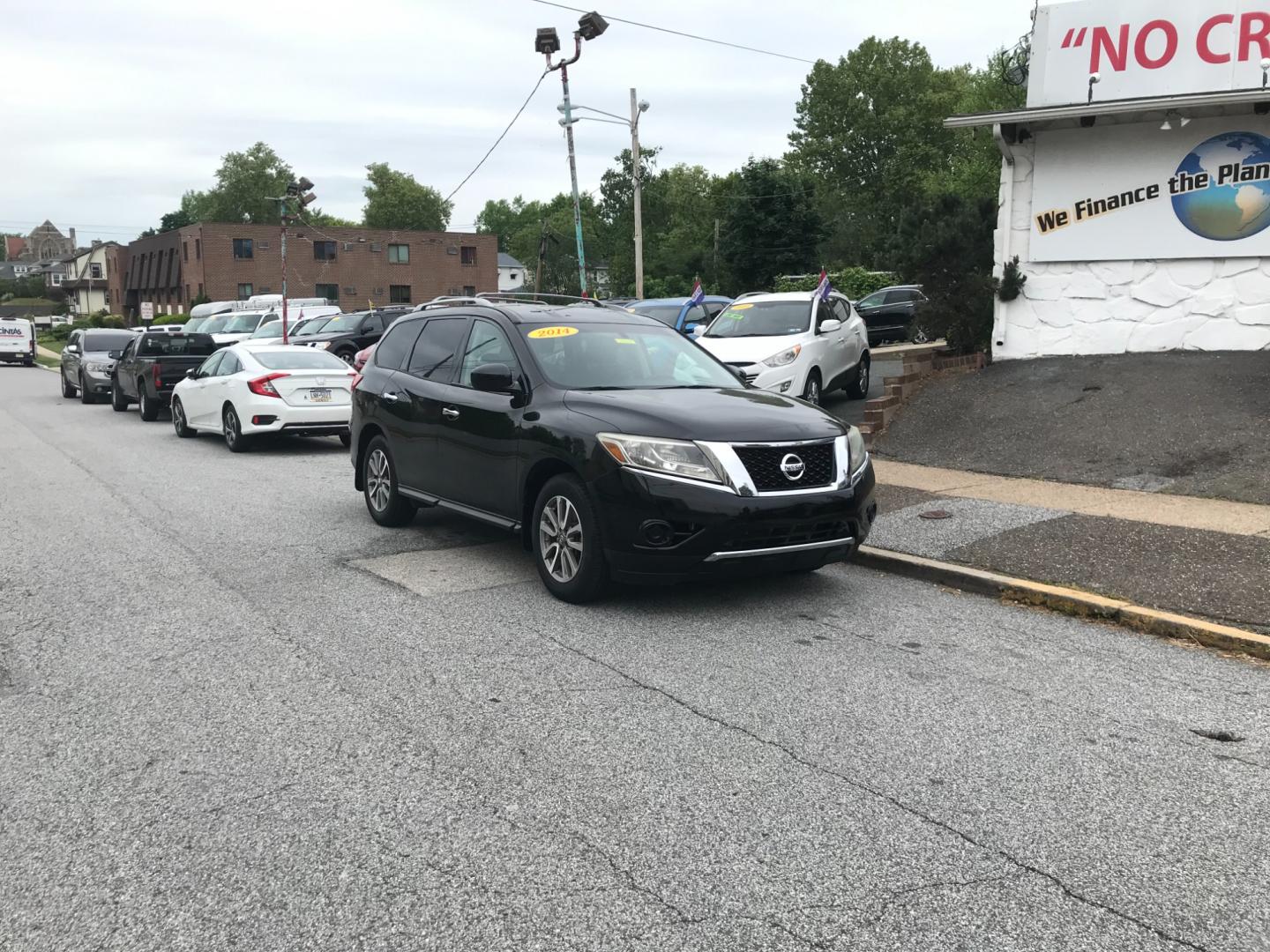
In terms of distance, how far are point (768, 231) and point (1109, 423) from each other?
1829 inches

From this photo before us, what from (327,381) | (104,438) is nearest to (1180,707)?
(327,381)

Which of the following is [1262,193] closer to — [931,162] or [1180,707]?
[1180,707]

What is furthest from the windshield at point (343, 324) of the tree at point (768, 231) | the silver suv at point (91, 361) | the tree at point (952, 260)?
the tree at point (768, 231)

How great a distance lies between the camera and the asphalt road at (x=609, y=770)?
3.24m

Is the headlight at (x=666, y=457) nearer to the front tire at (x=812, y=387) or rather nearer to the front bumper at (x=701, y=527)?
the front bumper at (x=701, y=527)

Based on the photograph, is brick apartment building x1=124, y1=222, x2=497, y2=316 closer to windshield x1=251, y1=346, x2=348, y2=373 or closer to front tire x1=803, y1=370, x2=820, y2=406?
windshield x1=251, y1=346, x2=348, y2=373

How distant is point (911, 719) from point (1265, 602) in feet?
9.37

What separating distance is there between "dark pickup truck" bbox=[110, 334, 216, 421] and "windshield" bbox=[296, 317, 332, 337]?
5.71 metres

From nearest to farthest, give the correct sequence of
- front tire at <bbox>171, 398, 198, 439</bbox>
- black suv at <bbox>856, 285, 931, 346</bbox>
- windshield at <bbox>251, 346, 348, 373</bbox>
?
1. windshield at <bbox>251, 346, 348, 373</bbox>
2. front tire at <bbox>171, 398, 198, 439</bbox>
3. black suv at <bbox>856, 285, 931, 346</bbox>

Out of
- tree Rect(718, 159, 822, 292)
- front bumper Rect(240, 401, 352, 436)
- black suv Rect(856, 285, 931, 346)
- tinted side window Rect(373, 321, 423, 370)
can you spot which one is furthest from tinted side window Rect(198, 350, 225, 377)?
tree Rect(718, 159, 822, 292)

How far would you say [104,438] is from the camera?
682 inches

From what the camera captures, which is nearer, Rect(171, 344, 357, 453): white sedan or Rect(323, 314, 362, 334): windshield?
Rect(171, 344, 357, 453): white sedan

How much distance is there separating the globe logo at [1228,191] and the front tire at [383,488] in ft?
31.4

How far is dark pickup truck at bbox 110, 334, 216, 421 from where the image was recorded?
2000cm
